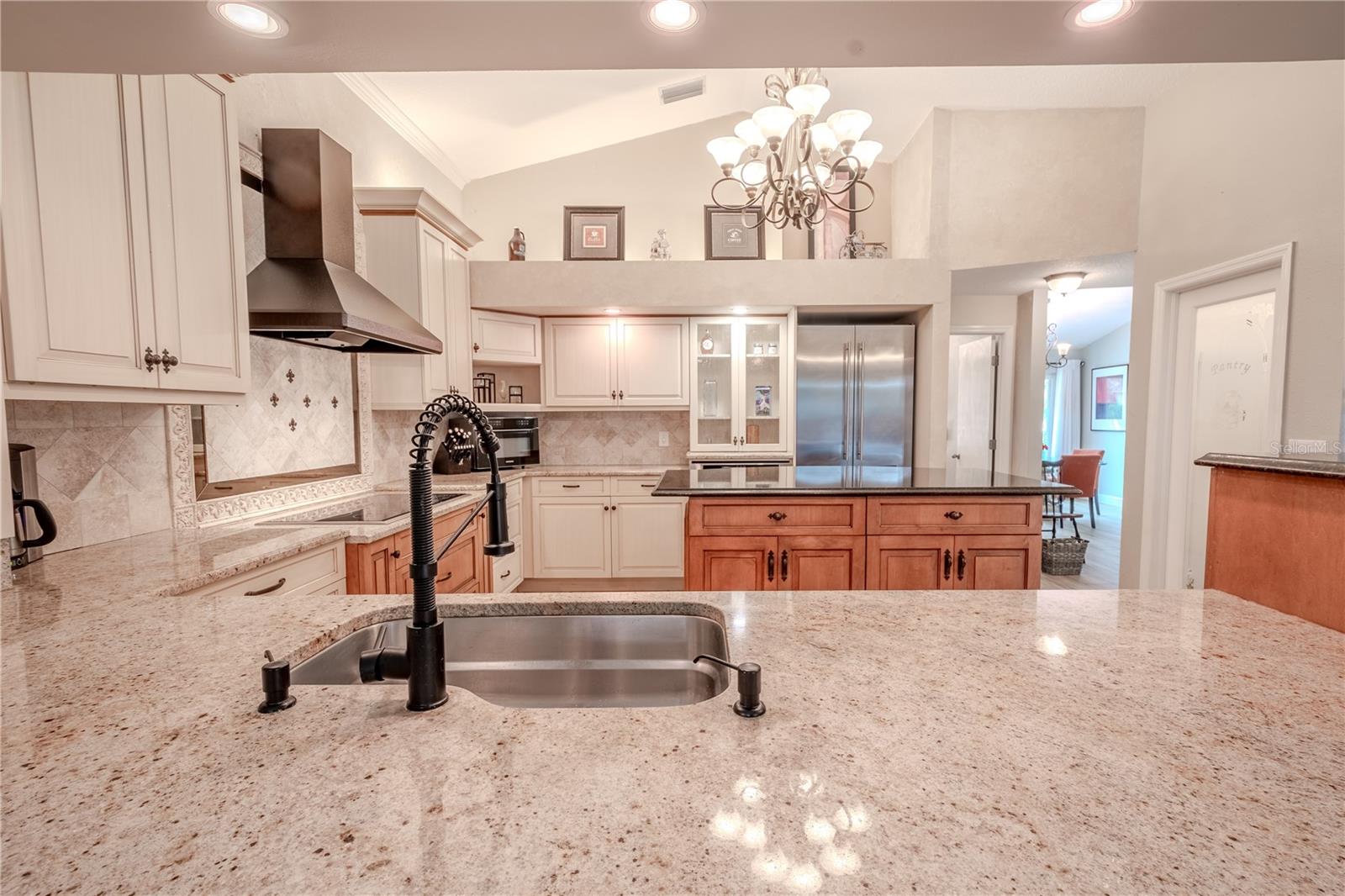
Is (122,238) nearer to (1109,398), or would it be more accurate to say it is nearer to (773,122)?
(773,122)

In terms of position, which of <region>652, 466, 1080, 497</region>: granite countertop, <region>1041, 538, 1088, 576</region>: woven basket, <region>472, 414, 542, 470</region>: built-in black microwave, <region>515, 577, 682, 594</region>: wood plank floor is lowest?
<region>515, 577, 682, 594</region>: wood plank floor

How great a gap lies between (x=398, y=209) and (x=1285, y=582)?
3874 millimetres

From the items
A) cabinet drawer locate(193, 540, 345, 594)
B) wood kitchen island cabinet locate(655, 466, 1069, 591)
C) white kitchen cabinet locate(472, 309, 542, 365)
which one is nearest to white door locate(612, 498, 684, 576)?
white kitchen cabinet locate(472, 309, 542, 365)

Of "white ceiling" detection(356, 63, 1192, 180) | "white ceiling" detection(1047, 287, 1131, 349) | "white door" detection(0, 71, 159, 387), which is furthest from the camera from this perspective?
"white ceiling" detection(1047, 287, 1131, 349)

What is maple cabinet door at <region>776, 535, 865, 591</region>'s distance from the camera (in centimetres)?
245

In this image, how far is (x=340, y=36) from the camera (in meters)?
0.97

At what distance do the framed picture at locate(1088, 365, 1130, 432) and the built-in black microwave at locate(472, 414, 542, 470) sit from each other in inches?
346

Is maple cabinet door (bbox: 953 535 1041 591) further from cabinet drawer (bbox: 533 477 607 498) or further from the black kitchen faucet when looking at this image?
cabinet drawer (bbox: 533 477 607 498)

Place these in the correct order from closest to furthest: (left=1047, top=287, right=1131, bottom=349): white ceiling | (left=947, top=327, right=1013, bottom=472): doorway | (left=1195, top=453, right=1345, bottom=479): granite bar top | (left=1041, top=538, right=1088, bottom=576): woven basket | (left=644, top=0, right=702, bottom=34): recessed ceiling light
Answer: (left=644, top=0, right=702, bottom=34): recessed ceiling light < (left=1195, top=453, right=1345, bottom=479): granite bar top < (left=1041, top=538, right=1088, bottom=576): woven basket < (left=947, top=327, right=1013, bottom=472): doorway < (left=1047, top=287, right=1131, bottom=349): white ceiling

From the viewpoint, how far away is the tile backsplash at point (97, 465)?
1.63 m

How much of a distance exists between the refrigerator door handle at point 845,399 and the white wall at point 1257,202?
5.74 ft

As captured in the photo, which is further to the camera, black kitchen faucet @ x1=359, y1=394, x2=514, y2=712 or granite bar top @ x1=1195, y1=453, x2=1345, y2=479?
granite bar top @ x1=1195, y1=453, x2=1345, y2=479

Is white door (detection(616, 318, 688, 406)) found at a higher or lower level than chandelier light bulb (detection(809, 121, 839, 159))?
lower

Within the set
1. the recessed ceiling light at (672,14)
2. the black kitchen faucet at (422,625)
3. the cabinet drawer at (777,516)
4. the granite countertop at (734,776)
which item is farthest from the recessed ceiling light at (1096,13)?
the cabinet drawer at (777,516)
